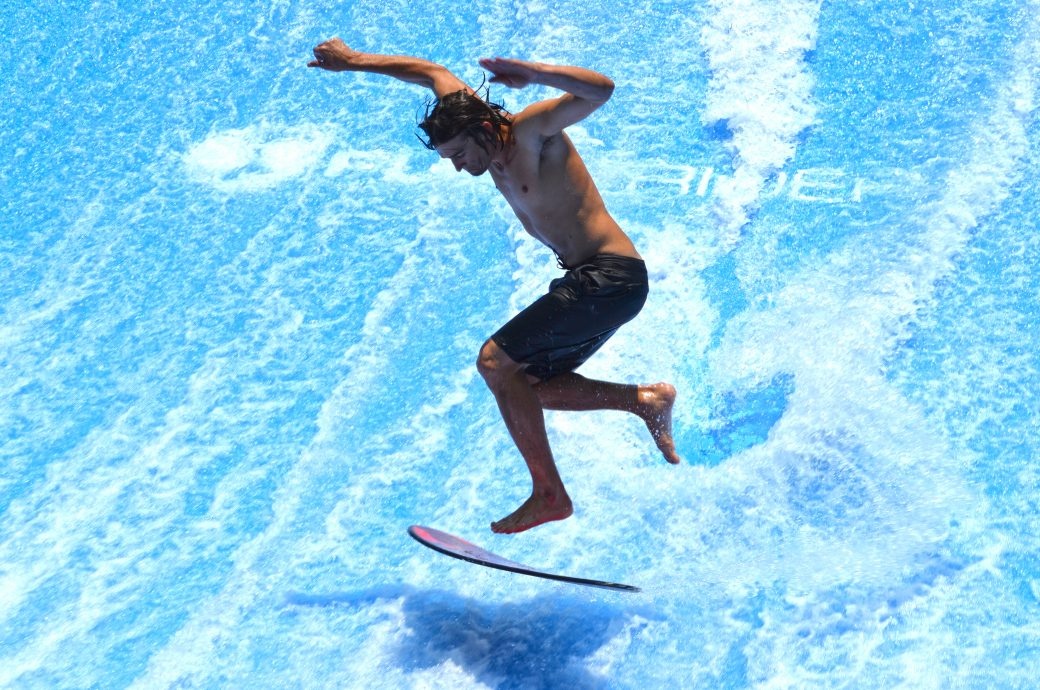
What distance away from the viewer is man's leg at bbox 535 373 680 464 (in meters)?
4.66

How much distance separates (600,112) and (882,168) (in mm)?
1911

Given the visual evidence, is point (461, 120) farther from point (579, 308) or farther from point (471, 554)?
point (471, 554)

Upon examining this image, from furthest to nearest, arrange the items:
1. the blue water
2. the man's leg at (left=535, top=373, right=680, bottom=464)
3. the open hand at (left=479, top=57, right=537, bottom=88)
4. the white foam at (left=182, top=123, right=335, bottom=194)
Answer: the white foam at (left=182, top=123, right=335, bottom=194) → the blue water → the man's leg at (left=535, top=373, right=680, bottom=464) → the open hand at (left=479, top=57, right=537, bottom=88)

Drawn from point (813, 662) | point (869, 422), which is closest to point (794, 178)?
point (869, 422)

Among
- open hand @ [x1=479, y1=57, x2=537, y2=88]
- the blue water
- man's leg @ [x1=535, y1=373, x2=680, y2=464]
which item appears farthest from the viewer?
the blue water

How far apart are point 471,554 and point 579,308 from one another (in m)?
1.13

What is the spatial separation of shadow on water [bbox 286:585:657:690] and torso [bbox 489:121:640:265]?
1.69 m

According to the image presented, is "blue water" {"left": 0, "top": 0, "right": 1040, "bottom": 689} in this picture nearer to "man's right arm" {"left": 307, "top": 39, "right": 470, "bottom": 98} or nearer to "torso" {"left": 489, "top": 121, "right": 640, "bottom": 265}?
"torso" {"left": 489, "top": 121, "right": 640, "bottom": 265}

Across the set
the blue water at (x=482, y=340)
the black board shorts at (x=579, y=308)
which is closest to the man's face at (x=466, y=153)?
the black board shorts at (x=579, y=308)

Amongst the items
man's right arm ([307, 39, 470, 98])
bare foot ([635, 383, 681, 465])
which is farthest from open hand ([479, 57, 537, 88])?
bare foot ([635, 383, 681, 465])

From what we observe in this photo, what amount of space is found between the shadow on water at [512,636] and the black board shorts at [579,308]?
136 centimetres

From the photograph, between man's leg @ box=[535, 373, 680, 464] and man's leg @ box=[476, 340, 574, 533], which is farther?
man's leg @ box=[535, 373, 680, 464]

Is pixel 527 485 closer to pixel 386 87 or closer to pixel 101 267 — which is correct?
pixel 101 267

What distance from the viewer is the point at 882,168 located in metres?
7.04
